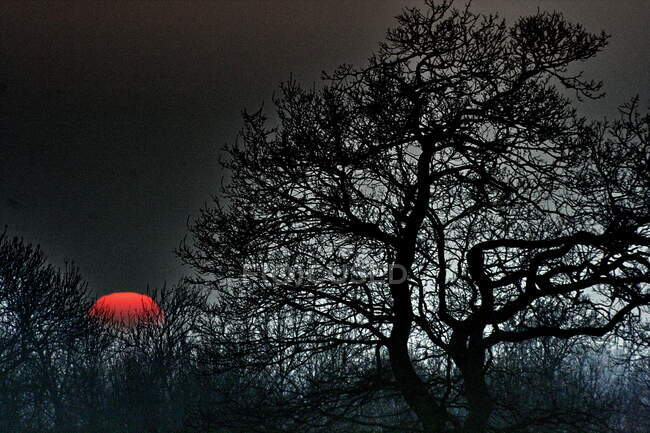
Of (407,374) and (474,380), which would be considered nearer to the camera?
(474,380)

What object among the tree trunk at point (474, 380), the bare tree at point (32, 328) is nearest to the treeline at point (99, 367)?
the bare tree at point (32, 328)

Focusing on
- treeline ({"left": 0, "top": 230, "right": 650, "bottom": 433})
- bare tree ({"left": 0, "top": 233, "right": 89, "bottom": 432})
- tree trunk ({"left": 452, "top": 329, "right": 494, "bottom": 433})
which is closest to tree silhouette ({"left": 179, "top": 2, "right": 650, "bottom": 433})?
tree trunk ({"left": 452, "top": 329, "right": 494, "bottom": 433})

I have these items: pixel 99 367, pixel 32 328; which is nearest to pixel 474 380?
pixel 32 328

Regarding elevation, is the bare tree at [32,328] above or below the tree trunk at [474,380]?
above


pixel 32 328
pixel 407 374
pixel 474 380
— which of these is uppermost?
pixel 32 328

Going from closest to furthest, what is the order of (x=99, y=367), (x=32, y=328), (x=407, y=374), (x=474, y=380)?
(x=474, y=380) → (x=407, y=374) → (x=32, y=328) → (x=99, y=367)

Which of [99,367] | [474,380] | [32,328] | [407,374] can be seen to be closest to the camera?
[474,380]

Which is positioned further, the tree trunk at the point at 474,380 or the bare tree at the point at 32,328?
the bare tree at the point at 32,328

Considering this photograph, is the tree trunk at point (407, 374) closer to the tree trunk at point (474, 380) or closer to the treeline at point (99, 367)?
the tree trunk at point (474, 380)

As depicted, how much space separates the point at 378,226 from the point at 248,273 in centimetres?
219

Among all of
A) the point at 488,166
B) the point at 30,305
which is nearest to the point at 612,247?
the point at 488,166

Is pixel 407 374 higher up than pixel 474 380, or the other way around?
pixel 407 374

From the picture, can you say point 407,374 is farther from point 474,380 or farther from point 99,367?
point 99,367

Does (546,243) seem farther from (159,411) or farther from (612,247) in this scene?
(159,411)
